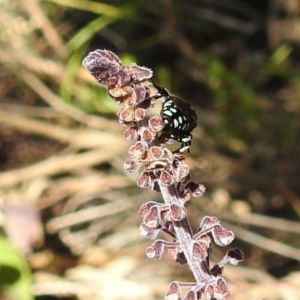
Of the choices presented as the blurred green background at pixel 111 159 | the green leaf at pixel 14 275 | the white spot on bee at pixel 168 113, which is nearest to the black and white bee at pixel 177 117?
the white spot on bee at pixel 168 113

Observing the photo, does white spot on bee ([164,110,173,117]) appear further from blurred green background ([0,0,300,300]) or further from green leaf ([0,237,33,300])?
blurred green background ([0,0,300,300])

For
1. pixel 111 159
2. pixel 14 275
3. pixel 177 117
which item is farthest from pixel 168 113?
pixel 111 159

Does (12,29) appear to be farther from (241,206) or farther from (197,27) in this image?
(241,206)

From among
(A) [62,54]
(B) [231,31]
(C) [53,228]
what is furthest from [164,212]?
(B) [231,31]

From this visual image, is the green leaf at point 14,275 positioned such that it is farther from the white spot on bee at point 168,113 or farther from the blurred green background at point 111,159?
the white spot on bee at point 168,113

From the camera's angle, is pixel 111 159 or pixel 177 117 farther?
pixel 111 159

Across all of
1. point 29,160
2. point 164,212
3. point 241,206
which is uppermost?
point 29,160

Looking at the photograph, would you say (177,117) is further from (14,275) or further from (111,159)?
(111,159)
